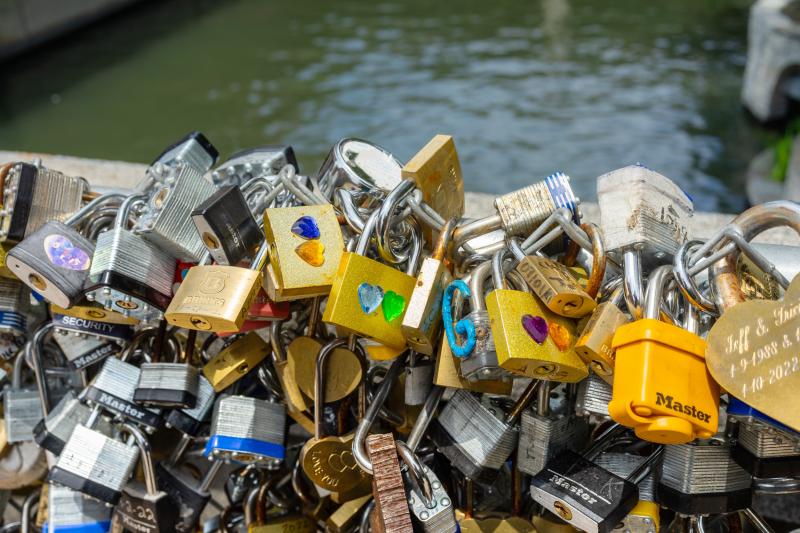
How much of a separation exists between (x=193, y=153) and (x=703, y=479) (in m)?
1.17

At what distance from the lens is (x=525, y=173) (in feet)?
21.0

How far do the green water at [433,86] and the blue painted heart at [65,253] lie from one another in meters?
4.87

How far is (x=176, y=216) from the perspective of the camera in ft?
4.64

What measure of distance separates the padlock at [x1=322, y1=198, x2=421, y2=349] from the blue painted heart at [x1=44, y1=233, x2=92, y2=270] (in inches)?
20.5

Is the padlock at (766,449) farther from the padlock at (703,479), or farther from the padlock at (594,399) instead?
the padlock at (594,399)

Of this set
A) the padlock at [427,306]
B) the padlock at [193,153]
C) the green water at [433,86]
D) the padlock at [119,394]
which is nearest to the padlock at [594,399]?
the padlock at [427,306]

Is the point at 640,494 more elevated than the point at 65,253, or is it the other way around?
Result: the point at 65,253

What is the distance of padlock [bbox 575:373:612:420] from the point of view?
44.5 inches

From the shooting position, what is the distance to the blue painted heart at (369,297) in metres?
1.20

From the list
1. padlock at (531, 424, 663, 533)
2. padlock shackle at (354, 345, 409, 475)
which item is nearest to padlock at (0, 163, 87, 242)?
padlock shackle at (354, 345, 409, 475)

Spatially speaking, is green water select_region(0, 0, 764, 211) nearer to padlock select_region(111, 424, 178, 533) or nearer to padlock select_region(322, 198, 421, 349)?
padlock select_region(111, 424, 178, 533)

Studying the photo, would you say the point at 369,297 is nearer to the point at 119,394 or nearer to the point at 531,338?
the point at 531,338

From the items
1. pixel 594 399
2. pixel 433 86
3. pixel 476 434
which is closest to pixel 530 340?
pixel 594 399

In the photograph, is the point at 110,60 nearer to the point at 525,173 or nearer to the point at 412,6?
the point at 412,6
